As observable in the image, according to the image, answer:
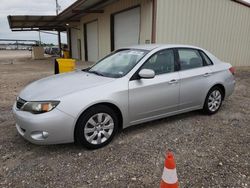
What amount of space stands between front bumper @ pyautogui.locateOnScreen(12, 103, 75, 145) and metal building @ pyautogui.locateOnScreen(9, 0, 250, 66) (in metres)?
7.94

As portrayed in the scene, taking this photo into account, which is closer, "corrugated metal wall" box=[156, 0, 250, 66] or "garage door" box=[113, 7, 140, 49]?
"corrugated metal wall" box=[156, 0, 250, 66]

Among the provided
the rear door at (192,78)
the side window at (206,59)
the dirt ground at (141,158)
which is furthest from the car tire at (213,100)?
the side window at (206,59)

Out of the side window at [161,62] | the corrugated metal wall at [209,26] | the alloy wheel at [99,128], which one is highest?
the corrugated metal wall at [209,26]

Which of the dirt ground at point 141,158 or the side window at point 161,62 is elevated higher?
the side window at point 161,62

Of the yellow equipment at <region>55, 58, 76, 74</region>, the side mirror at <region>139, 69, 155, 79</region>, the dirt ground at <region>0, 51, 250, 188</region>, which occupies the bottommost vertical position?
the dirt ground at <region>0, 51, 250, 188</region>

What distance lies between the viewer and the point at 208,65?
479 centimetres

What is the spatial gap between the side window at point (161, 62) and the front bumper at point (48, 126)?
5.14 ft

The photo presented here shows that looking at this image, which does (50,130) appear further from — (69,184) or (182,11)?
(182,11)

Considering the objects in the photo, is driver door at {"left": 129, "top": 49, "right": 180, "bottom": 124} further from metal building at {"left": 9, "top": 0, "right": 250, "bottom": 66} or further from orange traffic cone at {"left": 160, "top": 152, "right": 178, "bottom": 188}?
metal building at {"left": 9, "top": 0, "right": 250, "bottom": 66}

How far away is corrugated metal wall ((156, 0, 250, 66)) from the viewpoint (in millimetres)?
10414

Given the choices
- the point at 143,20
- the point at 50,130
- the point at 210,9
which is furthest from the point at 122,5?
the point at 50,130

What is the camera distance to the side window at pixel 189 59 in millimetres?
4401

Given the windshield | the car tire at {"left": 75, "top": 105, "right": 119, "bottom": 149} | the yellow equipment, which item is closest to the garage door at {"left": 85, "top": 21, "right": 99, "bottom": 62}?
the yellow equipment

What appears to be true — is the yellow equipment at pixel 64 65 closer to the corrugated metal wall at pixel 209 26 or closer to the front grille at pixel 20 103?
the front grille at pixel 20 103
